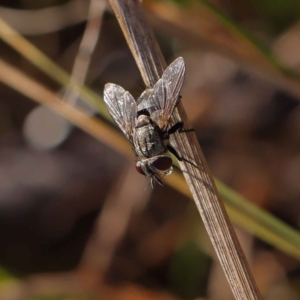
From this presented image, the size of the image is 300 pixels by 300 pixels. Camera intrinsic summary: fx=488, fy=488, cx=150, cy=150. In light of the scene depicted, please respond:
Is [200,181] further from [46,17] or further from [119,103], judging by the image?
[46,17]

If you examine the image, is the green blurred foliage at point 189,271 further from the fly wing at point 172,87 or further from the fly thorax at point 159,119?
the fly wing at point 172,87

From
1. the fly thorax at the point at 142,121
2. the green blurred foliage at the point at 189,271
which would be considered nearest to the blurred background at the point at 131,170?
the green blurred foliage at the point at 189,271

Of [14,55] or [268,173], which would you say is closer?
[268,173]

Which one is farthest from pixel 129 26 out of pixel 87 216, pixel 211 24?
pixel 87 216

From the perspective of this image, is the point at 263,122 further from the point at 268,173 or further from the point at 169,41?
the point at 169,41

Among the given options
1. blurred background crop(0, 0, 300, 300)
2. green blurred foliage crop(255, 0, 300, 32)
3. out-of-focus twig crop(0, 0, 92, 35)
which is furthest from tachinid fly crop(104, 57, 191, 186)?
green blurred foliage crop(255, 0, 300, 32)

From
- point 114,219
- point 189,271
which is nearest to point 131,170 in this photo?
point 114,219

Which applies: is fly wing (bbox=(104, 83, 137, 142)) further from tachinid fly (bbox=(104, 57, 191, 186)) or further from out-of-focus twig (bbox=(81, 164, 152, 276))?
out-of-focus twig (bbox=(81, 164, 152, 276))
